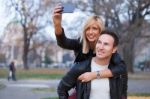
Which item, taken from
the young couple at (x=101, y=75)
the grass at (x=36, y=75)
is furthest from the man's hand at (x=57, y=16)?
the grass at (x=36, y=75)

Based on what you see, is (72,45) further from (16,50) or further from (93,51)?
(16,50)

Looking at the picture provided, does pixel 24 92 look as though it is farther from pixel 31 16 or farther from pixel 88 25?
pixel 31 16

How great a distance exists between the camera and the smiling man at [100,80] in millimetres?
3548

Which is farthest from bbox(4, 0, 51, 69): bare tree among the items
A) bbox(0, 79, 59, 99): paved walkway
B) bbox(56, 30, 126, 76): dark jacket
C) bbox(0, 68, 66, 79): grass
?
bbox(56, 30, 126, 76): dark jacket

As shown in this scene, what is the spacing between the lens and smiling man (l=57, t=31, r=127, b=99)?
3548 millimetres

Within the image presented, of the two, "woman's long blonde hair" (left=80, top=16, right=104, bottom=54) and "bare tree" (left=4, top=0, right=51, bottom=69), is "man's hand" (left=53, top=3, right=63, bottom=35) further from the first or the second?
"bare tree" (left=4, top=0, right=51, bottom=69)

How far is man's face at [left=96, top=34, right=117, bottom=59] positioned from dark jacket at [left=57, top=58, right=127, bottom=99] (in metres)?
0.14

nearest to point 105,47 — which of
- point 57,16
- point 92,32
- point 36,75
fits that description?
Result: point 92,32

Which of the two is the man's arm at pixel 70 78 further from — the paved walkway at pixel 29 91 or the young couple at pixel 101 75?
the paved walkway at pixel 29 91

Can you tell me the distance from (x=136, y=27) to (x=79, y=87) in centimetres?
3821

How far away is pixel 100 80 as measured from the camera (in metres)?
3.60

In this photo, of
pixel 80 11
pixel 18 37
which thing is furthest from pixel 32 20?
pixel 80 11

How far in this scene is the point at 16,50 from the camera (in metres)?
110

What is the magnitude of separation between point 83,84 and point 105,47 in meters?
0.32
